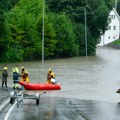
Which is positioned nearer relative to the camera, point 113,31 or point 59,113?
point 59,113

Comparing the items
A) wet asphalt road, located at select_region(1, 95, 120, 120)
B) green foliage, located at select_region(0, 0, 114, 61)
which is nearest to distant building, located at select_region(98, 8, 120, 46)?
green foliage, located at select_region(0, 0, 114, 61)

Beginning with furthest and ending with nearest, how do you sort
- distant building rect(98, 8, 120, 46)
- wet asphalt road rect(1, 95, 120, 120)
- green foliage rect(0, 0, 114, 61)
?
distant building rect(98, 8, 120, 46)
green foliage rect(0, 0, 114, 61)
wet asphalt road rect(1, 95, 120, 120)

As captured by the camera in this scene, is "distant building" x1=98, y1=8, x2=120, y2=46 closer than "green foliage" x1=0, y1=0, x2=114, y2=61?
No

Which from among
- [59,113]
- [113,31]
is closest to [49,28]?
[59,113]

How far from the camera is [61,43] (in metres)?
88.5

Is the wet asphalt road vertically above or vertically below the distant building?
below

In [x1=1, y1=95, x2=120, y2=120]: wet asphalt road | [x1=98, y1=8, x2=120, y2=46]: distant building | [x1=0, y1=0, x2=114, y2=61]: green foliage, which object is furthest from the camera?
[x1=98, y1=8, x2=120, y2=46]: distant building

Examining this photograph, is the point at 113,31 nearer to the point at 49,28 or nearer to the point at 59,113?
the point at 49,28

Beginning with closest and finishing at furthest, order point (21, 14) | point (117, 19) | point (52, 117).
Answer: point (52, 117) → point (21, 14) → point (117, 19)

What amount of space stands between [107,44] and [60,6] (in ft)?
134

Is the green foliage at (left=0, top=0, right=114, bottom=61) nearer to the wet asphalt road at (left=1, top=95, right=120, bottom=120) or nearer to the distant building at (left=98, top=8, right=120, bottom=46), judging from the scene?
the distant building at (left=98, top=8, right=120, bottom=46)

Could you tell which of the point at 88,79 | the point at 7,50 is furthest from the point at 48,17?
the point at 88,79

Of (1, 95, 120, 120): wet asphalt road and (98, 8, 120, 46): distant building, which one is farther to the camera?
(98, 8, 120, 46): distant building

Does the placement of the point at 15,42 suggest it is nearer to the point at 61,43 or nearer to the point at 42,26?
the point at 42,26
